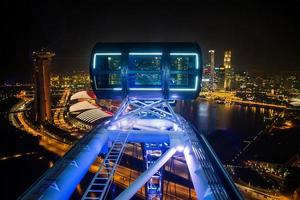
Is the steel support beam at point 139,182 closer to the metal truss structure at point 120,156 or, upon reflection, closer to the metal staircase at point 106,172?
the metal truss structure at point 120,156

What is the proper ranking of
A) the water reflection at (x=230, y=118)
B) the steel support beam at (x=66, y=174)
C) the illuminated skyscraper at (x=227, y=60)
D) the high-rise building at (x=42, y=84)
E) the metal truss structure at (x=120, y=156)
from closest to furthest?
1. the steel support beam at (x=66, y=174)
2. the metal truss structure at (x=120, y=156)
3. the water reflection at (x=230, y=118)
4. the high-rise building at (x=42, y=84)
5. the illuminated skyscraper at (x=227, y=60)

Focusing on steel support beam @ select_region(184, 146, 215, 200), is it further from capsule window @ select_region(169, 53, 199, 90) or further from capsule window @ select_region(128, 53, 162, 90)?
capsule window @ select_region(128, 53, 162, 90)

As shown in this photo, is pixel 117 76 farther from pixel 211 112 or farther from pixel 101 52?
pixel 211 112

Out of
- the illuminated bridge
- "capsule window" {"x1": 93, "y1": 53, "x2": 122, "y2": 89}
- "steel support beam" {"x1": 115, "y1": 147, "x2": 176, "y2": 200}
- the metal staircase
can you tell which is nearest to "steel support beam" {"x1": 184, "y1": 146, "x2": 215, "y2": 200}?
the illuminated bridge

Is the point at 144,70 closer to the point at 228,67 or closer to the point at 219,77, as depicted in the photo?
the point at 219,77

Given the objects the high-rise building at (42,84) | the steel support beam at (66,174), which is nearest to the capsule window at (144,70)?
the steel support beam at (66,174)

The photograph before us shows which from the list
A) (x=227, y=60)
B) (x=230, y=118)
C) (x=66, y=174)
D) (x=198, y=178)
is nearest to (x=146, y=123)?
(x=198, y=178)
